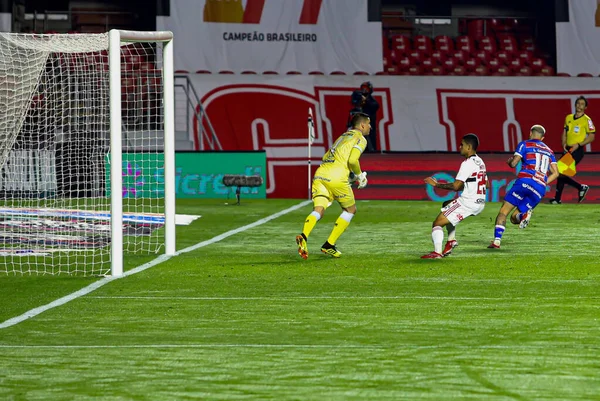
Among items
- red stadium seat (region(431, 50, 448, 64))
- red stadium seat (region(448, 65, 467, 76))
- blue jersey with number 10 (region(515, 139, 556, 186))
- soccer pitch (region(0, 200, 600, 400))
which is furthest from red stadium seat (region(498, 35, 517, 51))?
soccer pitch (region(0, 200, 600, 400))

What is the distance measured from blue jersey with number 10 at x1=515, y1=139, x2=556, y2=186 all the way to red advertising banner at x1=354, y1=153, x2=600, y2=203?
1089 centimetres

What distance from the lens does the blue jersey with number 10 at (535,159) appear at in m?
14.1

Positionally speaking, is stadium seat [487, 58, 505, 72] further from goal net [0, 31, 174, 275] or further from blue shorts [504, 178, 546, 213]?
blue shorts [504, 178, 546, 213]

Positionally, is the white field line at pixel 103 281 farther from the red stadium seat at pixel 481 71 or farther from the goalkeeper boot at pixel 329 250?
the red stadium seat at pixel 481 71

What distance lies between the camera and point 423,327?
771cm

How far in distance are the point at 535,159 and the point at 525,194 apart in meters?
0.46

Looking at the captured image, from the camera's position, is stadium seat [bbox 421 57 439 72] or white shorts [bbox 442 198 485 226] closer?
white shorts [bbox 442 198 485 226]

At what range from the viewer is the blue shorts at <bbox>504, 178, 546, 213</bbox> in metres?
14.2

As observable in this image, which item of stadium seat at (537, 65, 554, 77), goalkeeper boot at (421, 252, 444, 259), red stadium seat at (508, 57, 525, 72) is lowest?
goalkeeper boot at (421, 252, 444, 259)

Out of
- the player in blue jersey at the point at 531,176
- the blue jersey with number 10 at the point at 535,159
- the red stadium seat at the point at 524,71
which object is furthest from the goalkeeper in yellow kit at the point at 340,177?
the red stadium seat at the point at 524,71

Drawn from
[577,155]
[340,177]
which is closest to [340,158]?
[340,177]

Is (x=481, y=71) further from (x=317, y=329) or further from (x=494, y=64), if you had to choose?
(x=317, y=329)

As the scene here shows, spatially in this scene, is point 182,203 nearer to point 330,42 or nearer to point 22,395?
point 330,42

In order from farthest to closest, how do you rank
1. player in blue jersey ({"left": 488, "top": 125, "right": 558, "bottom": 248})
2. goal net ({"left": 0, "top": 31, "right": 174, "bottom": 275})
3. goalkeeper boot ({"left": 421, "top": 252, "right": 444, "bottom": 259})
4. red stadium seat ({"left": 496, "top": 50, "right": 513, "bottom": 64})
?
red stadium seat ({"left": 496, "top": 50, "right": 513, "bottom": 64}) → player in blue jersey ({"left": 488, "top": 125, "right": 558, "bottom": 248}) → goalkeeper boot ({"left": 421, "top": 252, "right": 444, "bottom": 259}) → goal net ({"left": 0, "top": 31, "right": 174, "bottom": 275})
